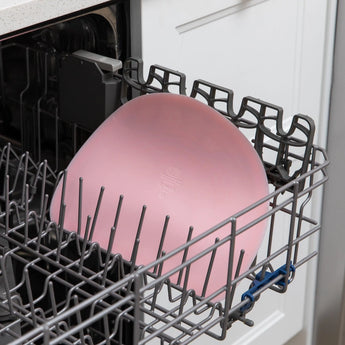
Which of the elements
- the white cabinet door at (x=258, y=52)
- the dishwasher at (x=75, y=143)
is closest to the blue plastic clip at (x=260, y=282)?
the dishwasher at (x=75, y=143)

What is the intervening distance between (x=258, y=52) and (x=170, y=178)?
1.18ft

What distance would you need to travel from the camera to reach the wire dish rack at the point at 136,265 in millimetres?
646

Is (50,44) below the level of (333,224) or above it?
above

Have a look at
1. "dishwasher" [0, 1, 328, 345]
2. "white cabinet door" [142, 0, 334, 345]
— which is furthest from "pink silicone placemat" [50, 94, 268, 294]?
"white cabinet door" [142, 0, 334, 345]

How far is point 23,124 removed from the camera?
101 centimetres

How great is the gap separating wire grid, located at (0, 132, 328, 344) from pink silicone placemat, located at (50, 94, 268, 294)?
2cm

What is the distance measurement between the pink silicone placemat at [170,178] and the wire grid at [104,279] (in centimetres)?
2

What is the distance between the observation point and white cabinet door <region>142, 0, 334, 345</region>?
970mm

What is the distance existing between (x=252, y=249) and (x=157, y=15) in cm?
31

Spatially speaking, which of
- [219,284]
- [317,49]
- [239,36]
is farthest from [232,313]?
[317,49]

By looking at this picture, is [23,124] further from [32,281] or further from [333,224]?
[333,224]

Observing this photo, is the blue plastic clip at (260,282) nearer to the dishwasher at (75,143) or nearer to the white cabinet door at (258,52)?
the dishwasher at (75,143)

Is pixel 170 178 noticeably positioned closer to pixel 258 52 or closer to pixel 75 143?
pixel 75 143

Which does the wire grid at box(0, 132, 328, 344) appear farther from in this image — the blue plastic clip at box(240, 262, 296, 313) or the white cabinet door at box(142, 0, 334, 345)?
the white cabinet door at box(142, 0, 334, 345)
